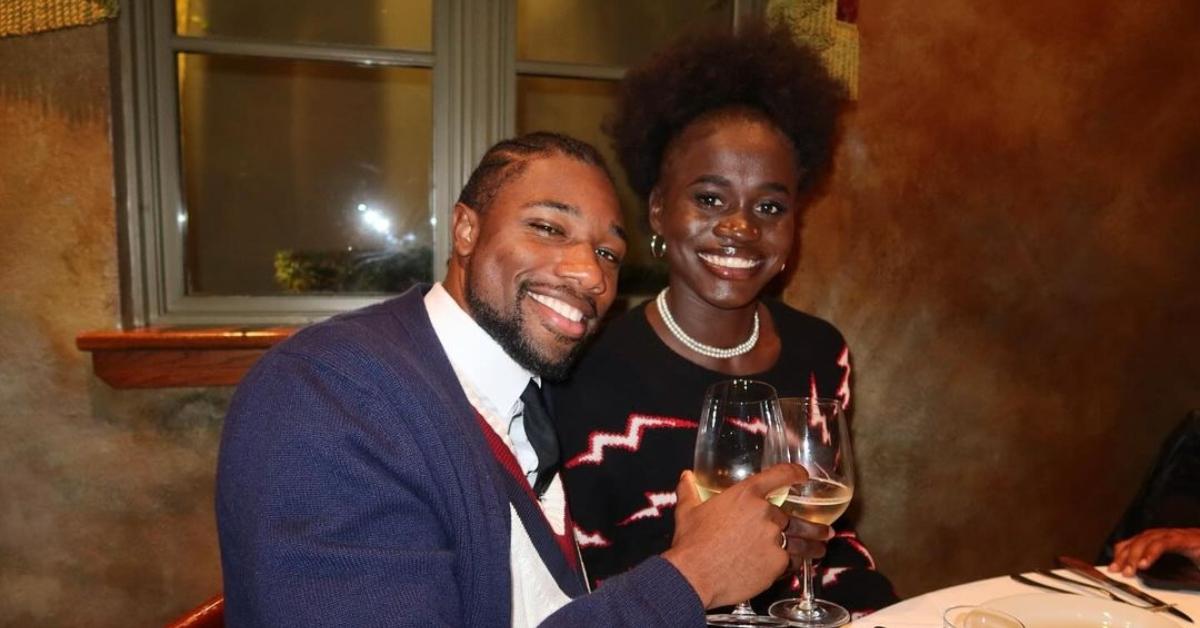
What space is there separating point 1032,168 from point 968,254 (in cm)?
39

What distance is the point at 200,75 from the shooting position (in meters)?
2.23

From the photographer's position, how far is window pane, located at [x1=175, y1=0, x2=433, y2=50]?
7.17 ft

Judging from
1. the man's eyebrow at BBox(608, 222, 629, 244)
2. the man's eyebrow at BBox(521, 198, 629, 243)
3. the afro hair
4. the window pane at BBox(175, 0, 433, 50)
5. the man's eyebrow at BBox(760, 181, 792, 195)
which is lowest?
the man's eyebrow at BBox(608, 222, 629, 244)

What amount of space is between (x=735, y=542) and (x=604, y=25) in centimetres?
199

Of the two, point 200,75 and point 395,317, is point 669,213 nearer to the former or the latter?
point 395,317

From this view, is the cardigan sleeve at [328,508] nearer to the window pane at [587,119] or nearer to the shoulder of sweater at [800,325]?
the shoulder of sweater at [800,325]

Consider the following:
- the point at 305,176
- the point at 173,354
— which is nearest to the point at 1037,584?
the point at 173,354

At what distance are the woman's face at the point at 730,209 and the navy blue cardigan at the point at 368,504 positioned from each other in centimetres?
81

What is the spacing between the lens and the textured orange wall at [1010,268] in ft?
8.29

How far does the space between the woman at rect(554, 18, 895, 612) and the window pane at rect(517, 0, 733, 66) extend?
66 cm

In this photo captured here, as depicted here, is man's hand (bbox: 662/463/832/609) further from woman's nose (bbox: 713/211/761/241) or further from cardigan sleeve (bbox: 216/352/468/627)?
woman's nose (bbox: 713/211/761/241)

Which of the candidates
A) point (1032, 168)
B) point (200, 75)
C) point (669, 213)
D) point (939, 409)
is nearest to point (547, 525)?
point (669, 213)

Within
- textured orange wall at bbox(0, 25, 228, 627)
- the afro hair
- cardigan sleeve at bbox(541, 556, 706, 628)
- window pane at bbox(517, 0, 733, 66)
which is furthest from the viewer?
window pane at bbox(517, 0, 733, 66)

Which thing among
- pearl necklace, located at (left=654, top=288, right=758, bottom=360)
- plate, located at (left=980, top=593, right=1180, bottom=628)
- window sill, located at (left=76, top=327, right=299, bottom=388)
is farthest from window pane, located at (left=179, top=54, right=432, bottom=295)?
plate, located at (left=980, top=593, right=1180, bottom=628)
